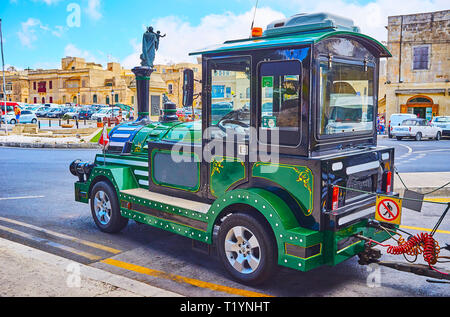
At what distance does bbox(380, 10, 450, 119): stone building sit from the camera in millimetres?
37625

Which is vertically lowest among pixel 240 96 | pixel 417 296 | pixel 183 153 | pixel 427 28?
pixel 417 296

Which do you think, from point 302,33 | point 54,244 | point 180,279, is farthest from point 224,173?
point 54,244

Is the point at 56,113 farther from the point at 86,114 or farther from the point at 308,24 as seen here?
the point at 308,24

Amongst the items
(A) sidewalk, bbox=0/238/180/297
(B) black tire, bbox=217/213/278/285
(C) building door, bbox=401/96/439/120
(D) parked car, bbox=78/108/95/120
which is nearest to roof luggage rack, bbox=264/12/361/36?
(B) black tire, bbox=217/213/278/285

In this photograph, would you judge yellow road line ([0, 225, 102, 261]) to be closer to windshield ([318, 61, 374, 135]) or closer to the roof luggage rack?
windshield ([318, 61, 374, 135])

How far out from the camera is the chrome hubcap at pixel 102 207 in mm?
6840

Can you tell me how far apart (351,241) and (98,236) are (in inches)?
147

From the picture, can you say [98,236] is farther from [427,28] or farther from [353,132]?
[427,28]

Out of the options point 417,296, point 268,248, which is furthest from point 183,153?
point 417,296

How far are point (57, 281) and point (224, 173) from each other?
206 centimetres

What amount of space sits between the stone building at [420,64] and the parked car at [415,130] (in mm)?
10207

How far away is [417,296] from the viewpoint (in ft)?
15.0

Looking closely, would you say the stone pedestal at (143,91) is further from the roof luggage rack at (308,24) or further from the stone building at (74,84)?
the stone building at (74,84)
